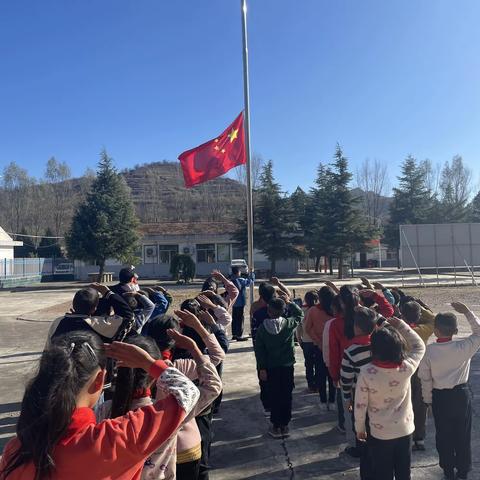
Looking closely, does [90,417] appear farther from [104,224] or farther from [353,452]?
[104,224]

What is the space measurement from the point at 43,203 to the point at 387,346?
258 ft

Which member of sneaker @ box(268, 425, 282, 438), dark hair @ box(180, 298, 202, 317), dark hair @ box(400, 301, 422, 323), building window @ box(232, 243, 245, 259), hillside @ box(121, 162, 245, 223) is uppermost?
hillside @ box(121, 162, 245, 223)

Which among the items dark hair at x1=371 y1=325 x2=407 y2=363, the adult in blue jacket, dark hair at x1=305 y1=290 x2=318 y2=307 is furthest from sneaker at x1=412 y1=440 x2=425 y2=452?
the adult in blue jacket

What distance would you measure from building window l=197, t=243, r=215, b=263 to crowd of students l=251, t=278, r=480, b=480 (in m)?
36.2

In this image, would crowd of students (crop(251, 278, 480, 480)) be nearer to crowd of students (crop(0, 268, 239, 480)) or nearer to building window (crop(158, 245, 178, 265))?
crowd of students (crop(0, 268, 239, 480))

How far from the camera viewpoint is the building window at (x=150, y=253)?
140ft

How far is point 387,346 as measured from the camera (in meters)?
3.26

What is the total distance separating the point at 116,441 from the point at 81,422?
0.47 ft

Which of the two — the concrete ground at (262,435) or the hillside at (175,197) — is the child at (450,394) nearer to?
the concrete ground at (262,435)

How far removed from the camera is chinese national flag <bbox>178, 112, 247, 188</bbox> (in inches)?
432

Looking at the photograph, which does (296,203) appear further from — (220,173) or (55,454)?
(55,454)

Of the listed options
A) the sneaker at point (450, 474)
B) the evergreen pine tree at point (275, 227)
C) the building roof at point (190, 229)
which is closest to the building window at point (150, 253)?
the building roof at point (190, 229)

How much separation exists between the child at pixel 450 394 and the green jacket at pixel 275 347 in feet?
4.79

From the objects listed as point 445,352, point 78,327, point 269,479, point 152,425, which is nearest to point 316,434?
point 269,479
